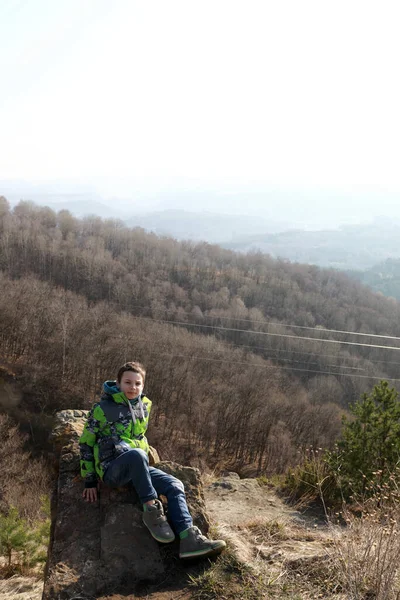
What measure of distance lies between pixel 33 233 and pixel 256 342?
38.9 meters

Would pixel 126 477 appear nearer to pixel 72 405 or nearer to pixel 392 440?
pixel 392 440

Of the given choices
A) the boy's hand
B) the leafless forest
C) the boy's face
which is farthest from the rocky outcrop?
the leafless forest

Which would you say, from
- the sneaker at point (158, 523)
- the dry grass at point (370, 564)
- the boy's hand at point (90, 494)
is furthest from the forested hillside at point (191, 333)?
the dry grass at point (370, 564)

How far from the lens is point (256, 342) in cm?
5472

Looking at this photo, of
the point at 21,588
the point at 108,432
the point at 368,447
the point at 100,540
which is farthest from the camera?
the point at 368,447

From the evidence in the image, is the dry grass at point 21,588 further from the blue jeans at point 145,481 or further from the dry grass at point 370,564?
the dry grass at point 370,564

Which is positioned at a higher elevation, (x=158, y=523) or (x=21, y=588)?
(x=158, y=523)

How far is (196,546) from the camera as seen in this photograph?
4188mm

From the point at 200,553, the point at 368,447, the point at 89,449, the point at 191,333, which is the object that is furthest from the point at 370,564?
the point at 191,333

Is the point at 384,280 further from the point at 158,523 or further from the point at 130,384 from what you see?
the point at 158,523

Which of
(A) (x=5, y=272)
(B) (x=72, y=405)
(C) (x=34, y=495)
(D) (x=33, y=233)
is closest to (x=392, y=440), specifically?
(C) (x=34, y=495)

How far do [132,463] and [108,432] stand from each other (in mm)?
472

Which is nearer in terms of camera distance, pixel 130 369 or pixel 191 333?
pixel 130 369

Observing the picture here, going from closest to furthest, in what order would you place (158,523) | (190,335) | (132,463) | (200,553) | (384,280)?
1. (200,553)
2. (158,523)
3. (132,463)
4. (190,335)
5. (384,280)
